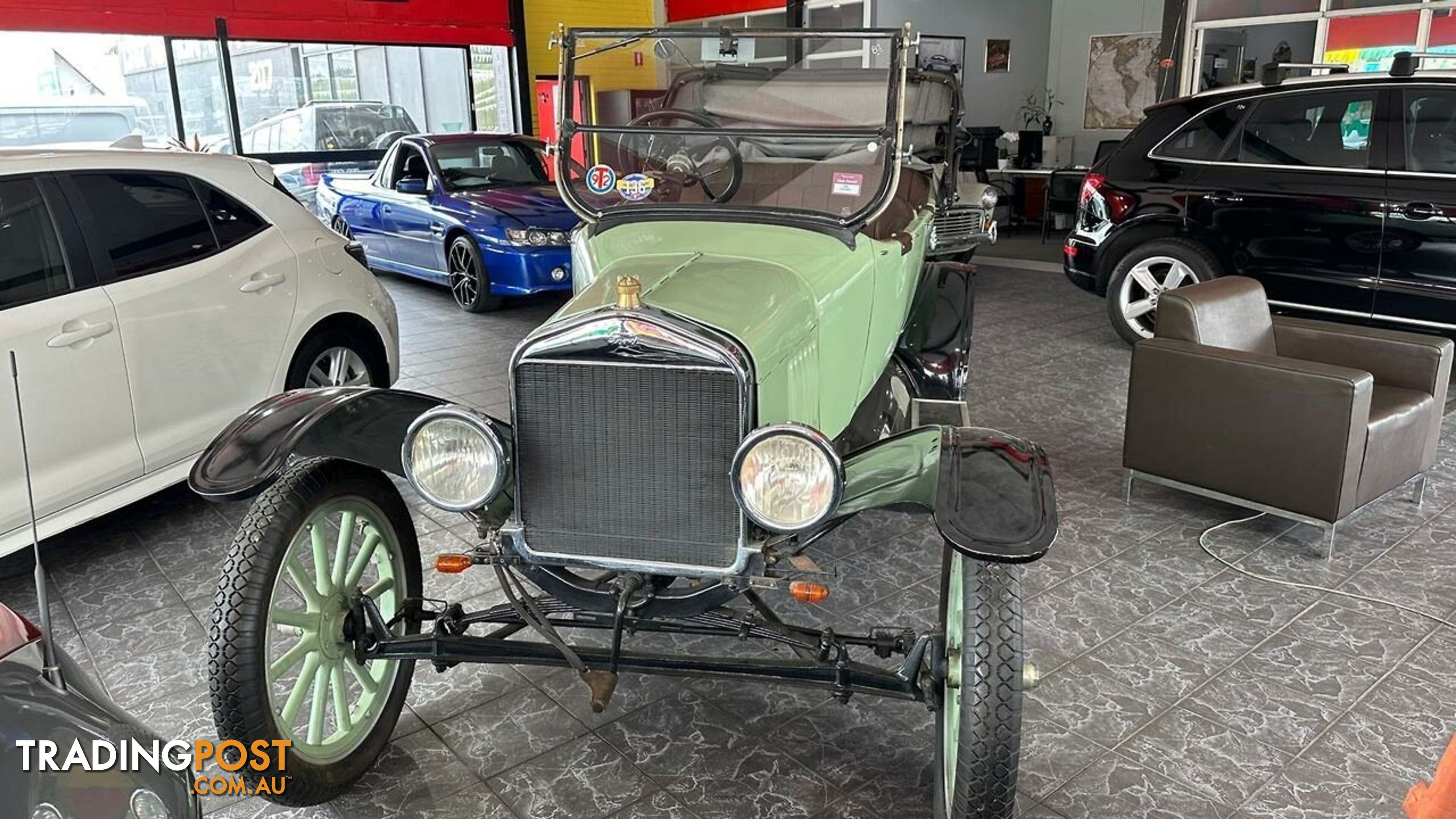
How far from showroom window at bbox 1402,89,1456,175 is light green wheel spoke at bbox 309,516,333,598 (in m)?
5.87

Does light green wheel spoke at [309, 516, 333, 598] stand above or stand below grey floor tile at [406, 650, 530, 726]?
above

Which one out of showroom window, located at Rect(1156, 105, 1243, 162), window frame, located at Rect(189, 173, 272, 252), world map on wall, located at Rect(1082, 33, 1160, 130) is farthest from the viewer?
world map on wall, located at Rect(1082, 33, 1160, 130)

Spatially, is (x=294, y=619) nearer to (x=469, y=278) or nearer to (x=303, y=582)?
(x=303, y=582)

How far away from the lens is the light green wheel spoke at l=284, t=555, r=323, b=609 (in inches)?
92.5

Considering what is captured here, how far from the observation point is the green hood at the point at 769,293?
91.1 inches

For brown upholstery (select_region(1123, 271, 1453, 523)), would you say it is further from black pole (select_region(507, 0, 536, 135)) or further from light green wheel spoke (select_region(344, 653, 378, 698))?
black pole (select_region(507, 0, 536, 135))

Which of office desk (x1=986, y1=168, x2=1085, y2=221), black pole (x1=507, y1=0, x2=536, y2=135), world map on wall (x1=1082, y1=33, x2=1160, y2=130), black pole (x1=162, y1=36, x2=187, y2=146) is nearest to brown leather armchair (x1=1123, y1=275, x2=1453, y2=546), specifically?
office desk (x1=986, y1=168, x2=1085, y2=221)

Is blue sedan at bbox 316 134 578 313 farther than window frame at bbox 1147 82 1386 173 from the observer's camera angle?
Yes

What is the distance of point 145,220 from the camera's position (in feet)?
12.2

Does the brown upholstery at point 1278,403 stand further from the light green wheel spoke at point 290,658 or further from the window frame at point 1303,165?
the light green wheel spoke at point 290,658

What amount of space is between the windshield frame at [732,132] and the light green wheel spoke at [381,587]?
1.25 m

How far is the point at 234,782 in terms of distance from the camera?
2475mm

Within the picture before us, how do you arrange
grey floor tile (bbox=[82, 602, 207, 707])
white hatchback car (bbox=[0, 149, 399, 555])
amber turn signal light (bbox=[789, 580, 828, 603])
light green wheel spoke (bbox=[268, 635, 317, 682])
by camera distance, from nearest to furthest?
amber turn signal light (bbox=[789, 580, 828, 603]) < light green wheel spoke (bbox=[268, 635, 317, 682]) < grey floor tile (bbox=[82, 602, 207, 707]) < white hatchback car (bbox=[0, 149, 399, 555])

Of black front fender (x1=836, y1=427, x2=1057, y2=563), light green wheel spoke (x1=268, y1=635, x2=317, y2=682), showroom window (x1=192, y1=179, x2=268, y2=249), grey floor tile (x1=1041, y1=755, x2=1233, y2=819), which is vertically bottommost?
grey floor tile (x1=1041, y1=755, x2=1233, y2=819)
